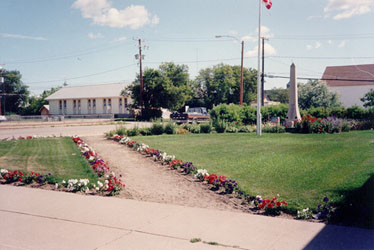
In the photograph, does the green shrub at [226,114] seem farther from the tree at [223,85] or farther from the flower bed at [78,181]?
the tree at [223,85]

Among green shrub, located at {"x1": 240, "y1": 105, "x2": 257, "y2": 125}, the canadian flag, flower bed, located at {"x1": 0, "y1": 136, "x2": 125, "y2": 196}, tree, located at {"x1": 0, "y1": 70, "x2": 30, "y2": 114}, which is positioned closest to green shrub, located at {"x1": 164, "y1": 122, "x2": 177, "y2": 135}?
green shrub, located at {"x1": 240, "y1": 105, "x2": 257, "y2": 125}

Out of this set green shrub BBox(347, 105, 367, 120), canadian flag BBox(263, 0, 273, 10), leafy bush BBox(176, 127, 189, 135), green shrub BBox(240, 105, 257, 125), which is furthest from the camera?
green shrub BBox(240, 105, 257, 125)

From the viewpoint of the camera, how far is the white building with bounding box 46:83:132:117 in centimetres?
6256

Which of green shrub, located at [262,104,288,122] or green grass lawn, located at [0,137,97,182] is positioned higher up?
green shrub, located at [262,104,288,122]

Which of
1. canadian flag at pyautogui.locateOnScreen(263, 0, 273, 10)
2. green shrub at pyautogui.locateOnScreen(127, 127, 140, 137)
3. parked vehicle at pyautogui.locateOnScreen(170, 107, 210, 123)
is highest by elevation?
canadian flag at pyautogui.locateOnScreen(263, 0, 273, 10)

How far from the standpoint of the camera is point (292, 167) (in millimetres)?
8930

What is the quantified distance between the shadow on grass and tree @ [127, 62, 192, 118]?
1743 inches

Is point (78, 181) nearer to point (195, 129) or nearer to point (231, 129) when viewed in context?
point (195, 129)

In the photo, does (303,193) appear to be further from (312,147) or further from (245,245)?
(312,147)

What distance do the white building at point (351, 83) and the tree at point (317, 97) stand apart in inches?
358

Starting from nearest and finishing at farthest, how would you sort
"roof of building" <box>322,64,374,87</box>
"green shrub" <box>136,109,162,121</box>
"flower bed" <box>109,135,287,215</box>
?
"flower bed" <box>109,135,287,215</box>
"green shrub" <box>136,109,162,121</box>
"roof of building" <box>322,64,374,87</box>

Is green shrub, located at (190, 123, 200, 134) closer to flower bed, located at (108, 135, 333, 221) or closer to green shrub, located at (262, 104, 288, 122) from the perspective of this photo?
green shrub, located at (262, 104, 288, 122)

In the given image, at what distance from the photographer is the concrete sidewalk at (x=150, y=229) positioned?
4691 millimetres

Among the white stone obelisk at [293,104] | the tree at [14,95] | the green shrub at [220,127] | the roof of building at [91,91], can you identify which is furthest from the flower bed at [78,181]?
the tree at [14,95]
